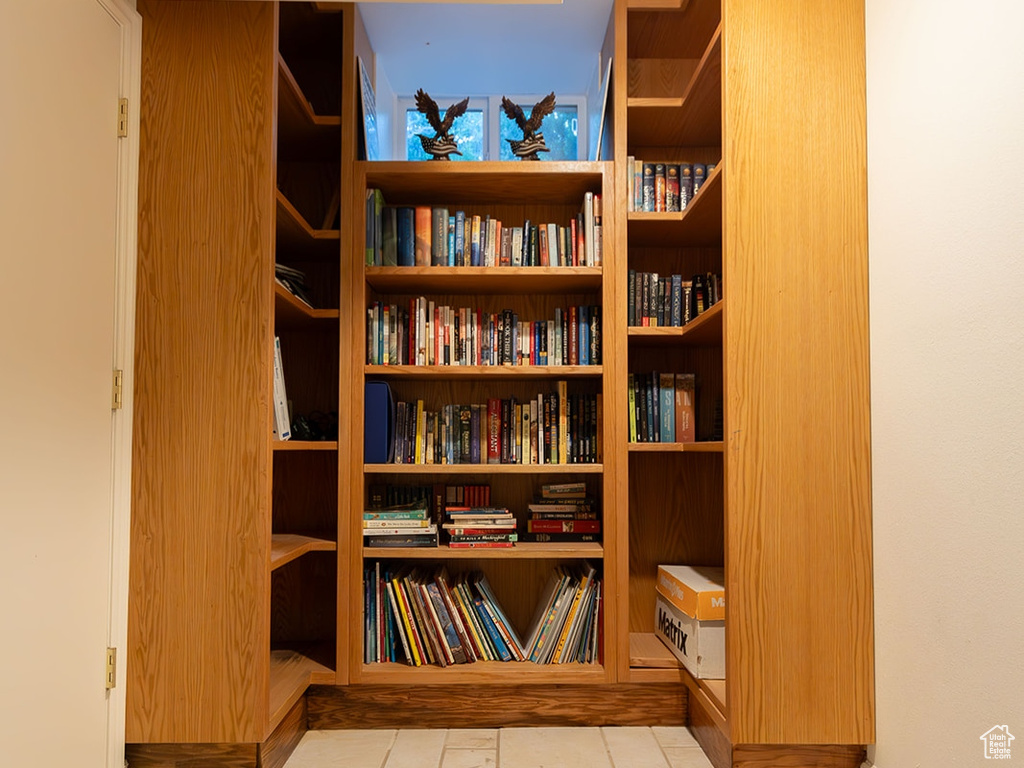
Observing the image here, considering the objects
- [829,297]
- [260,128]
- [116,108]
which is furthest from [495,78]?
[829,297]

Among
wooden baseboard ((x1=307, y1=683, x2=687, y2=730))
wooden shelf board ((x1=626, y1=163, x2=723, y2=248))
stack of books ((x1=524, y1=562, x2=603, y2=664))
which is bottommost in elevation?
wooden baseboard ((x1=307, y1=683, x2=687, y2=730))

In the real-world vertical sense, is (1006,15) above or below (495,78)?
below

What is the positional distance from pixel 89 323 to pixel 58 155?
0.39 m

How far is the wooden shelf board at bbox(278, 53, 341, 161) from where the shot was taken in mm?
2271

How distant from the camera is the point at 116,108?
1930mm

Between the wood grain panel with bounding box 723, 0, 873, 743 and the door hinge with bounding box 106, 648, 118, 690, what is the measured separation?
5.12ft

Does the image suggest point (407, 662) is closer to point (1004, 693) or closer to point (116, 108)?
point (1004, 693)

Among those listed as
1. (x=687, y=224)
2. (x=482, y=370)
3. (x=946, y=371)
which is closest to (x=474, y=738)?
(x=482, y=370)

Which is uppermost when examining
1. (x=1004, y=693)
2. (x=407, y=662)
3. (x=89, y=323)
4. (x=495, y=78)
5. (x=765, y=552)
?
(x=495, y=78)

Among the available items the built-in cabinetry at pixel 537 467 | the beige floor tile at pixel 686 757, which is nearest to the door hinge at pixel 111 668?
the built-in cabinetry at pixel 537 467

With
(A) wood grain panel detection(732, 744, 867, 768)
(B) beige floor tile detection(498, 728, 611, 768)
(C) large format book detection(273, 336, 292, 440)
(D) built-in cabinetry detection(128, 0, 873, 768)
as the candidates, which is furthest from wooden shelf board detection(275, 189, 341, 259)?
(A) wood grain panel detection(732, 744, 867, 768)

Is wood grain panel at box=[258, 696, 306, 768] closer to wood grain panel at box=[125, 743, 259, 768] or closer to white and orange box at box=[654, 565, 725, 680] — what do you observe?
wood grain panel at box=[125, 743, 259, 768]

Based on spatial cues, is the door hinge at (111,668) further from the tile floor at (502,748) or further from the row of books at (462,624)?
the row of books at (462,624)

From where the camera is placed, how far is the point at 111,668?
186cm
